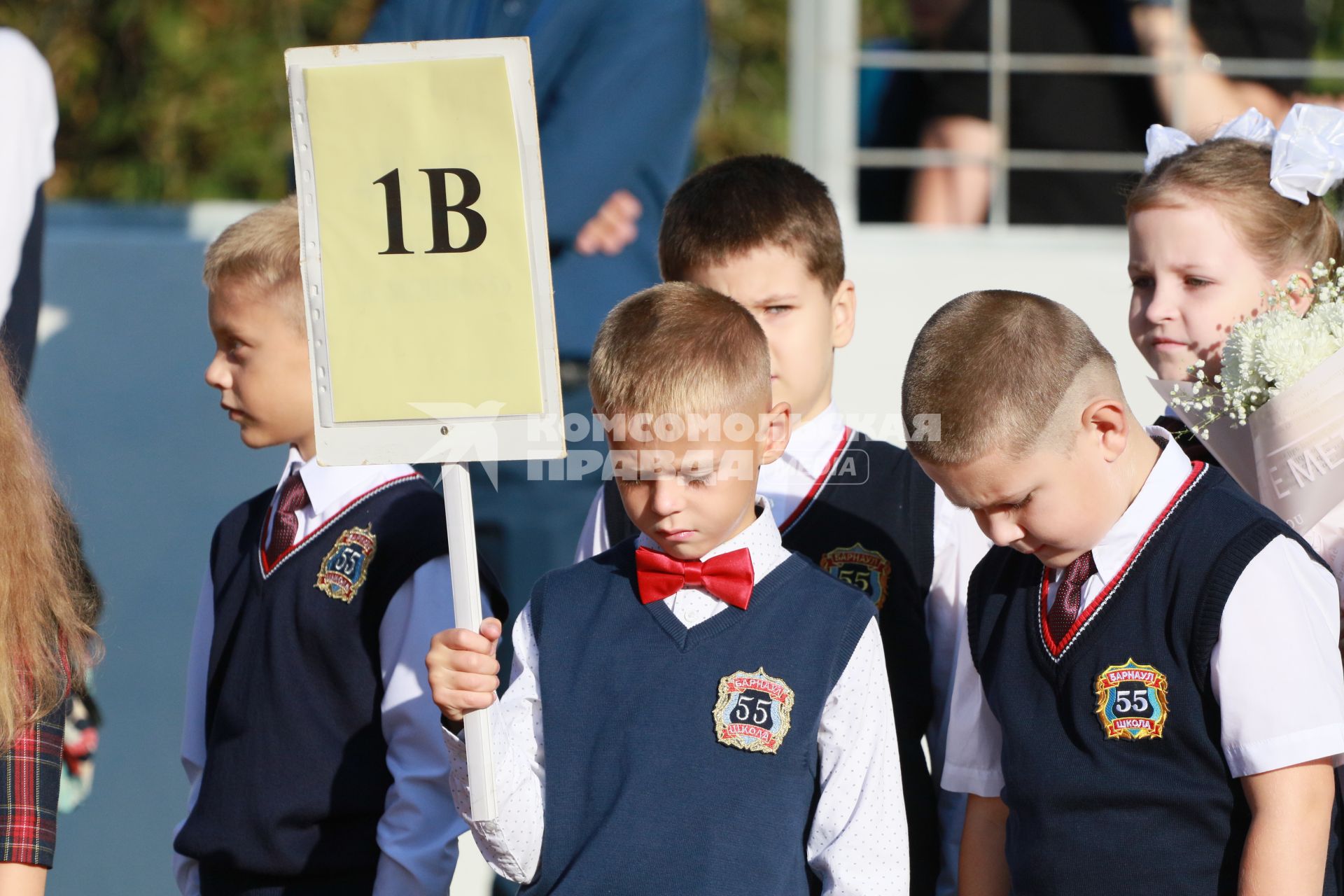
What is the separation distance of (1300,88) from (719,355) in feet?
10.6

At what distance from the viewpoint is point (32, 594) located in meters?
2.26

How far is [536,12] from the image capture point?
12.9ft

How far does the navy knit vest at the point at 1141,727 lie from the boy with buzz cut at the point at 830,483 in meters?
0.35

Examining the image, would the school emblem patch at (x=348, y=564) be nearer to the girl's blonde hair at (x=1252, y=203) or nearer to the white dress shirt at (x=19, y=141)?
the white dress shirt at (x=19, y=141)

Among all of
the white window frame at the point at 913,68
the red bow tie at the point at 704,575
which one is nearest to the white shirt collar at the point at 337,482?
the red bow tie at the point at 704,575

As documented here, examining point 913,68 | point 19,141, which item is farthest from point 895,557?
point 913,68

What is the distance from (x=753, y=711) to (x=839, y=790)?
6.4 inches

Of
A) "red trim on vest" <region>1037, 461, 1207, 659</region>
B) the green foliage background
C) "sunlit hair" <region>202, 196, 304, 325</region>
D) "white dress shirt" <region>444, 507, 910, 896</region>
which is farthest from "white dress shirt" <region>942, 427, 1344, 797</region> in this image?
the green foliage background

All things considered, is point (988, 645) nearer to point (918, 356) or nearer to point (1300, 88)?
point (918, 356)

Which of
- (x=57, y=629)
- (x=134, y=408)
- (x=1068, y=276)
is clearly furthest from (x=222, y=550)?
(x=1068, y=276)

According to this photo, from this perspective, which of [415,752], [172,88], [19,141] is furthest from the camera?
[172,88]

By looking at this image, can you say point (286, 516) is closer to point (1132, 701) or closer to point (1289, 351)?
point (1132, 701)

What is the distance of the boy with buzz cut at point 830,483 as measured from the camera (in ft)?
8.50

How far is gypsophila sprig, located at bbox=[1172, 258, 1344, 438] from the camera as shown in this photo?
224 cm
